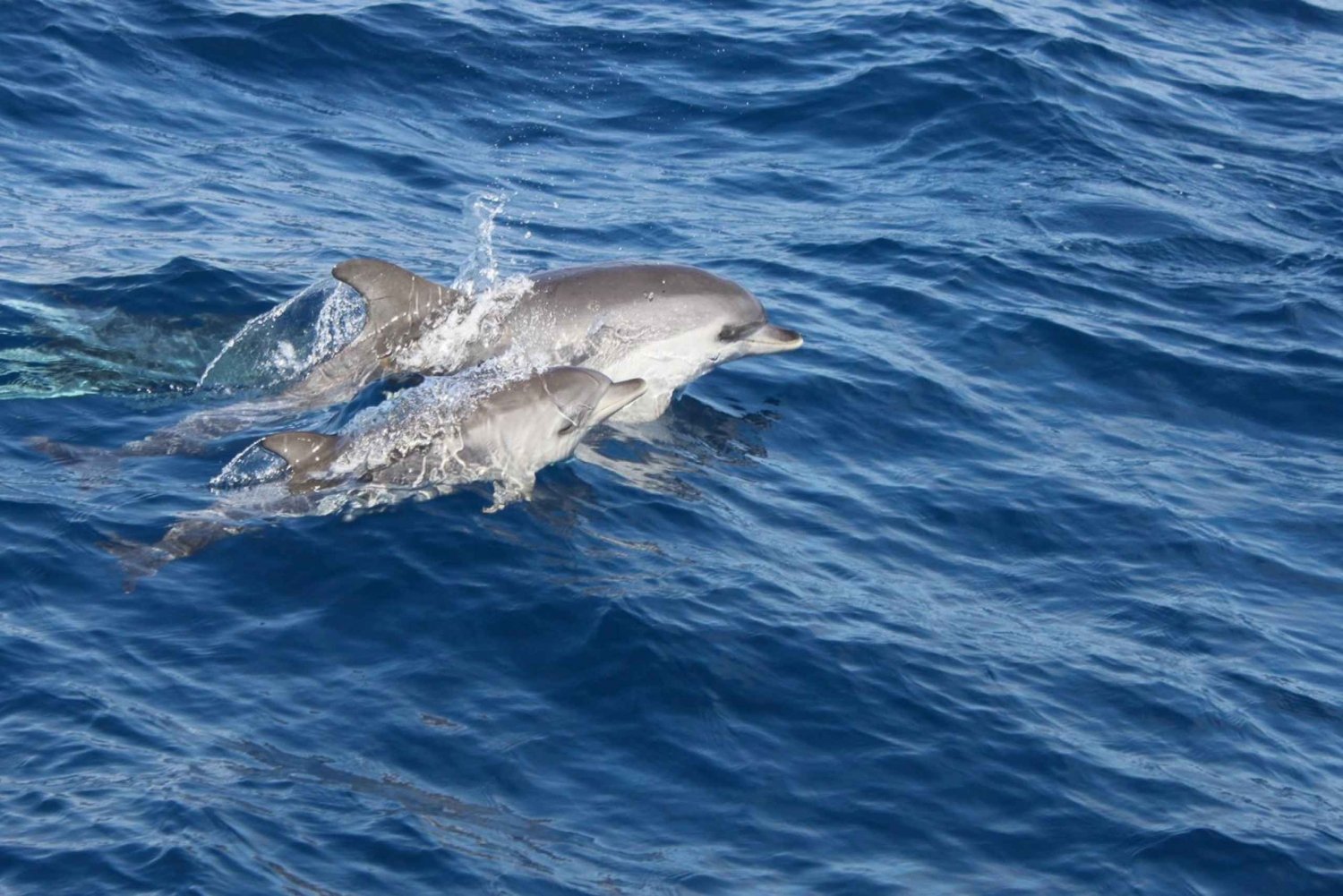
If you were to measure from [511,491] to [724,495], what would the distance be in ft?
5.20

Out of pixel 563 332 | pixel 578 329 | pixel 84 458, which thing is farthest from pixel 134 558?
pixel 578 329

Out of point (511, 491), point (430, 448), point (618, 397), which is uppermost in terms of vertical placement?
point (618, 397)

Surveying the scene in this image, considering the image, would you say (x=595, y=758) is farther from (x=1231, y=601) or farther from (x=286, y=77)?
(x=286, y=77)

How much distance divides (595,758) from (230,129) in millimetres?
12752

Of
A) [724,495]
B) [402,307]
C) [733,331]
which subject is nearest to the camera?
[724,495]

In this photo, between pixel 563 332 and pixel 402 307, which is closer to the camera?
pixel 402 307

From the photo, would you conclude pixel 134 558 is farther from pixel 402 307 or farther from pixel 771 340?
pixel 771 340

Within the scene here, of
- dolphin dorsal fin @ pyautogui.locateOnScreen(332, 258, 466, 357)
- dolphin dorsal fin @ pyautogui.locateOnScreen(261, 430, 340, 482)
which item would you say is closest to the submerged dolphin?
dolphin dorsal fin @ pyautogui.locateOnScreen(261, 430, 340, 482)

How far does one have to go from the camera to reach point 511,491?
37.4ft

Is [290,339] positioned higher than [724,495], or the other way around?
[290,339]

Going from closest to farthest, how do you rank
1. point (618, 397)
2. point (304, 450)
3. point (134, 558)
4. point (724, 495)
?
1. point (134, 558)
2. point (304, 450)
3. point (618, 397)
4. point (724, 495)

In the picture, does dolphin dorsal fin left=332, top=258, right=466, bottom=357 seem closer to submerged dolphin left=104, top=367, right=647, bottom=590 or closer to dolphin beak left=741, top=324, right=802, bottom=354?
submerged dolphin left=104, top=367, right=647, bottom=590

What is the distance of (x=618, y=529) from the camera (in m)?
11.3

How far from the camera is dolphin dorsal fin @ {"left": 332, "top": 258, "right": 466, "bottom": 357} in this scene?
12.7 meters
